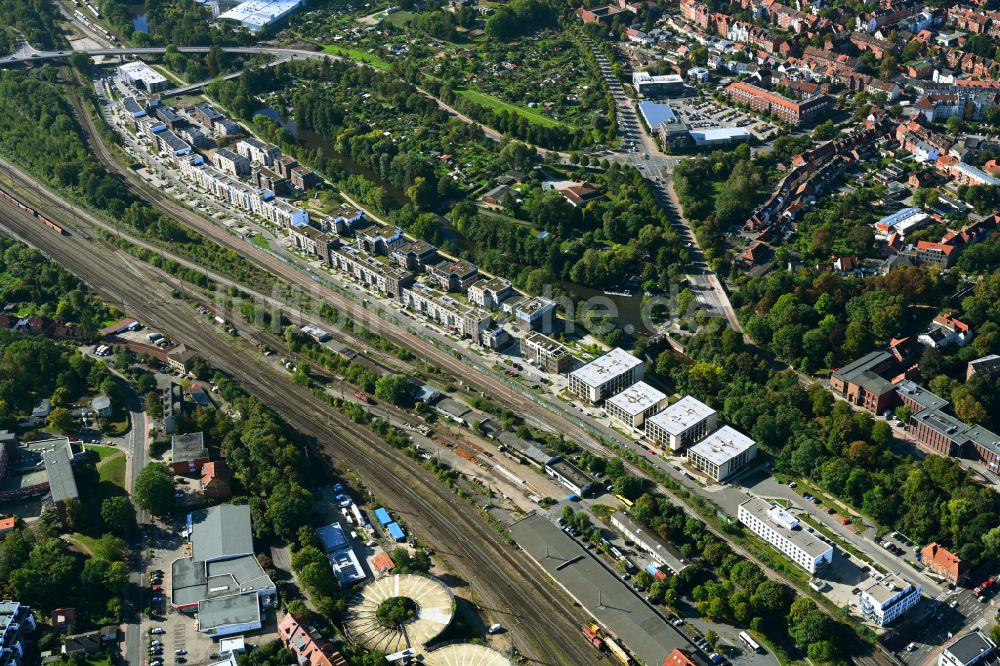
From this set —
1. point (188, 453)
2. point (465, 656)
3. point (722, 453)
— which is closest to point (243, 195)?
point (188, 453)

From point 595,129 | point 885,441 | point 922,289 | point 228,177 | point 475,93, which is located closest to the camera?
point 885,441

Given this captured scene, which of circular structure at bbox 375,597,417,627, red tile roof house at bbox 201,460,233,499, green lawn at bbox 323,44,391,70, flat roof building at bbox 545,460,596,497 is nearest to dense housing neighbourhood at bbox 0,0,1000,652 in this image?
flat roof building at bbox 545,460,596,497

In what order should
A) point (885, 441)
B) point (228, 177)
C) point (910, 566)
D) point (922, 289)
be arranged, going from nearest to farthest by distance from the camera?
point (910, 566)
point (885, 441)
point (922, 289)
point (228, 177)

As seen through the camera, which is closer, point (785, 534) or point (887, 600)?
point (887, 600)

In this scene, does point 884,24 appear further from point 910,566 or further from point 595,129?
point 910,566

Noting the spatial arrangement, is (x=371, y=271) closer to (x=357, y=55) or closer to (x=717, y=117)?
(x=717, y=117)

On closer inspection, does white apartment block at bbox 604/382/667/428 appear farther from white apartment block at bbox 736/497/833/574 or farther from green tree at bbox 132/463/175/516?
green tree at bbox 132/463/175/516

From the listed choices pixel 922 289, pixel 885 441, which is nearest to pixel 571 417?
pixel 885 441

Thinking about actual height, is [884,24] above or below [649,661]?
above
